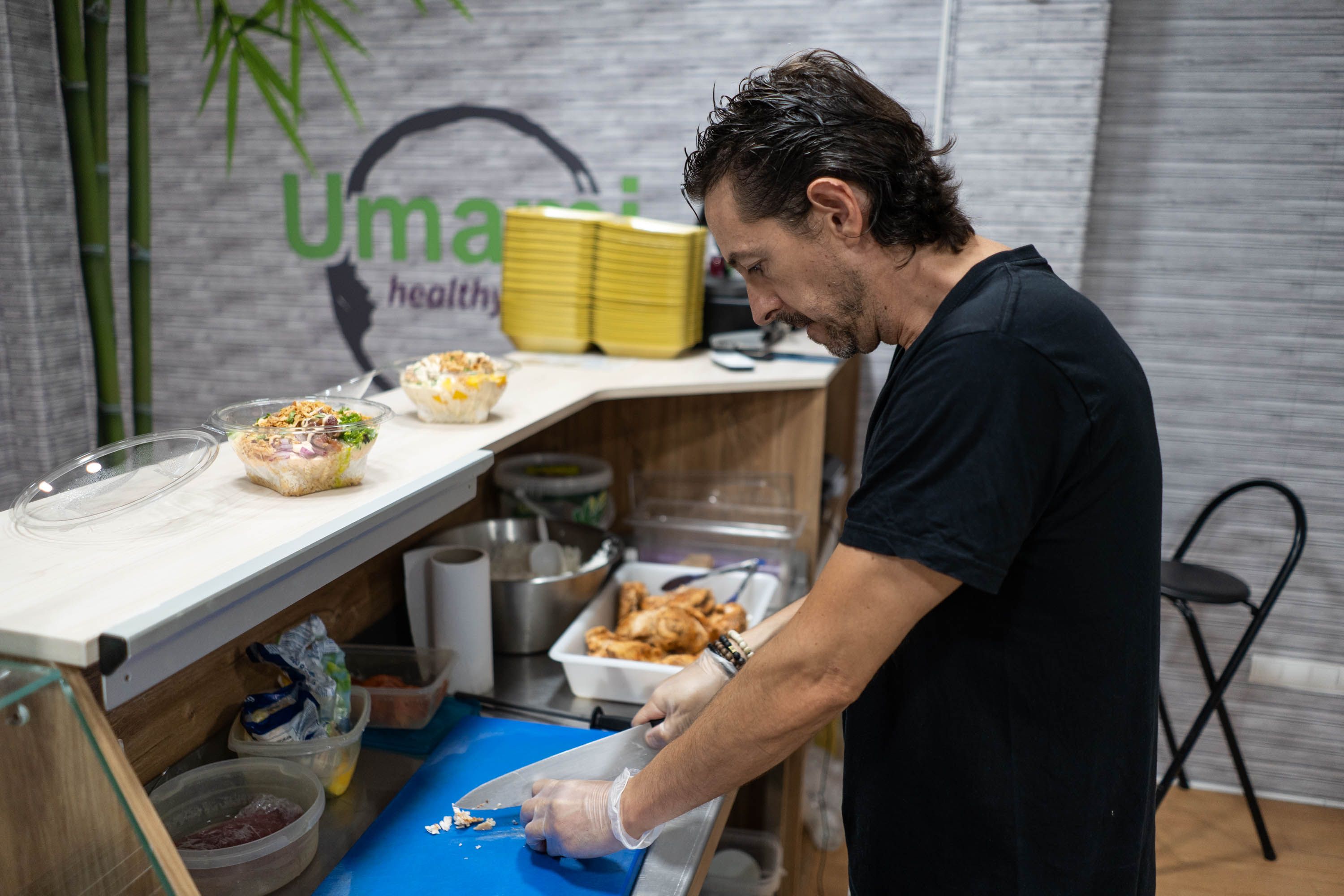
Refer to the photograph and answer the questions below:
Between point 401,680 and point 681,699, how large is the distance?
0.48 metres

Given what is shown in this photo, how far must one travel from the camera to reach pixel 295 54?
117 inches

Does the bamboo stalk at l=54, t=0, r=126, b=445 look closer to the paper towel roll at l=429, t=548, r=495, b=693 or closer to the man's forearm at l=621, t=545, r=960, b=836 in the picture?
the paper towel roll at l=429, t=548, r=495, b=693

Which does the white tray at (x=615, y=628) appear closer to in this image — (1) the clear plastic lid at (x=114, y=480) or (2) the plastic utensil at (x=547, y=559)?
(2) the plastic utensil at (x=547, y=559)

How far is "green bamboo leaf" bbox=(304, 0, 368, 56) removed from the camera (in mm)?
2865

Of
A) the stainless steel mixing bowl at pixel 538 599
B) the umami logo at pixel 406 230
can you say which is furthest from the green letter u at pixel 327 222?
the stainless steel mixing bowl at pixel 538 599

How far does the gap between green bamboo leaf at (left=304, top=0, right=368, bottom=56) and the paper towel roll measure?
208cm

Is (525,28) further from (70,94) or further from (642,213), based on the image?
(70,94)

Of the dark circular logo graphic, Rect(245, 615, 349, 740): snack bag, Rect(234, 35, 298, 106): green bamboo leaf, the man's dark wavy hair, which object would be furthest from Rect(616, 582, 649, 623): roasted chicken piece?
Rect(234, 35, 298, 106): green bamboo leaf

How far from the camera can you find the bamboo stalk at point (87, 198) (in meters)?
2.14

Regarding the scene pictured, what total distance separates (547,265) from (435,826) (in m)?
1.35

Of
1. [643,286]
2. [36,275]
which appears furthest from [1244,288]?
[36,275]

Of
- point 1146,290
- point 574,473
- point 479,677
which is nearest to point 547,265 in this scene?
point 574,473

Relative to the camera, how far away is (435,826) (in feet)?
3.90

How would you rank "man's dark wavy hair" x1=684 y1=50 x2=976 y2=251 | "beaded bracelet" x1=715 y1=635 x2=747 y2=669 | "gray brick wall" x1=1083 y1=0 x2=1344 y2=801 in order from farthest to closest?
"gray brick wall" x1=1083 y1=0 x2=1344 y2=801, "beaded bracelet" x1=715 y1=635 x2=747 y2=669, "man's dark wavy hair" x1=684 y1=50 x2=976 y2=251
